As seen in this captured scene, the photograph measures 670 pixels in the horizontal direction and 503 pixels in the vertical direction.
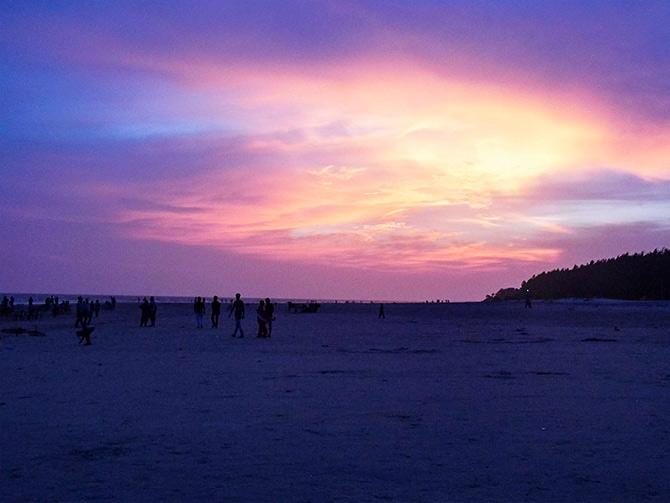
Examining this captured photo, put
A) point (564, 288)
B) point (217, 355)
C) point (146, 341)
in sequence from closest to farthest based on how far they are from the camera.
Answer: point (217, 355), point (146, 341), point (564, 288)

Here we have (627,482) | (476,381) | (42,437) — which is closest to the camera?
(627,482)

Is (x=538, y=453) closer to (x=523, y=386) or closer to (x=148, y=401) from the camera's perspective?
(x=523, y=386)

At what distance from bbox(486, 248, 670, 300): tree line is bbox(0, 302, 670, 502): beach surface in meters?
110

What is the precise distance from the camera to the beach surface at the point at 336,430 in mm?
8422

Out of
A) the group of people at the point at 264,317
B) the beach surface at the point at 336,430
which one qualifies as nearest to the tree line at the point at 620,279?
the group of people at the point at 264,317

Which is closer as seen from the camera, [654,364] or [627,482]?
[627,482]

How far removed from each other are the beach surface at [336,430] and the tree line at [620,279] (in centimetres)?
10959

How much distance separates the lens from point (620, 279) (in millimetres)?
133625

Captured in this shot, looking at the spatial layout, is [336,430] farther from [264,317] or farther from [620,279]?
[620,279]

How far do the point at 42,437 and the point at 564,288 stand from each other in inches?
6148

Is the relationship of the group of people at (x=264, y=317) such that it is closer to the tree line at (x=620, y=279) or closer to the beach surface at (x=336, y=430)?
the beach surface at (x=336, y=430)

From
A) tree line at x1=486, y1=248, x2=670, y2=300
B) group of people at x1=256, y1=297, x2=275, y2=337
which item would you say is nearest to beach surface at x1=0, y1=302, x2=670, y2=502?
group of people at x1=256, y1=297, x2=275, y2=337

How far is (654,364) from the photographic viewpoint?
843 inches

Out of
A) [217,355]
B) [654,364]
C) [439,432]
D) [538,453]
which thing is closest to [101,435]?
[439,432]
